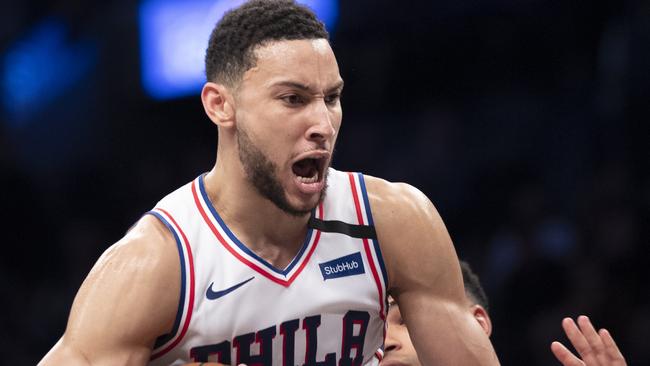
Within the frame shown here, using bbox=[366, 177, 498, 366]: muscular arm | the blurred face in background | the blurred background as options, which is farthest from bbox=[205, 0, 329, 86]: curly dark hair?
the blurred background

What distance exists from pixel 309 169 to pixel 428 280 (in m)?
0.46

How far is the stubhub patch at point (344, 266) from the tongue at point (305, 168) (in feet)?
0.86

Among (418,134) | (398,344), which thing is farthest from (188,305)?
(418,134)

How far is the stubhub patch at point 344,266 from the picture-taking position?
2814mm

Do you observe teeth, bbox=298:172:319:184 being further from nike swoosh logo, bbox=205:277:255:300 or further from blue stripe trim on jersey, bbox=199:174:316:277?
nike swoosh logo, bbox=205:277:255:300

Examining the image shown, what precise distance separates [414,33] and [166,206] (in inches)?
144

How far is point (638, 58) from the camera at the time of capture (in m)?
5.75

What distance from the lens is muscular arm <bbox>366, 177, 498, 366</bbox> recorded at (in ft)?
9.18

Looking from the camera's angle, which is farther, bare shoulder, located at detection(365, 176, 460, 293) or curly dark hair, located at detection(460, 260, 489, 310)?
curly dark hair, located at detection(460, 260, 489, 310)

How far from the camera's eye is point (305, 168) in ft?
9.08

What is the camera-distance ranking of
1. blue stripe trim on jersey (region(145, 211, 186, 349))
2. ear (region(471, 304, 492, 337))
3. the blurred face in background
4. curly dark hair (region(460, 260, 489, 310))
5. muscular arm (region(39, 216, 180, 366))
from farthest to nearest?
1. curly dark hair (region(460, 260, 489, 310))
2. ear (region(471, 304, 492, 337))
3. the blurred face in background
4. blue stripe trim on jersey (region(145, 211, 186, 349))
5. muscular arm (region(39, 216, 180, 366))

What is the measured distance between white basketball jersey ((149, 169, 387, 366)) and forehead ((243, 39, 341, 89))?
0.38 meters

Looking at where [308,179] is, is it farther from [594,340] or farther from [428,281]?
[594,340]

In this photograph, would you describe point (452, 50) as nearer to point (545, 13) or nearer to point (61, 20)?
point (545, 13)
